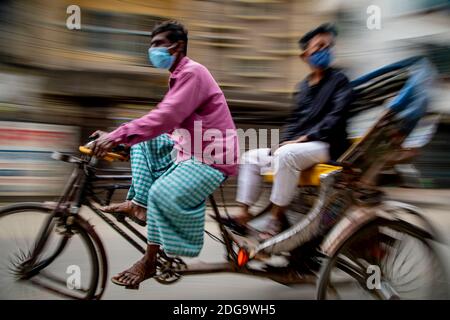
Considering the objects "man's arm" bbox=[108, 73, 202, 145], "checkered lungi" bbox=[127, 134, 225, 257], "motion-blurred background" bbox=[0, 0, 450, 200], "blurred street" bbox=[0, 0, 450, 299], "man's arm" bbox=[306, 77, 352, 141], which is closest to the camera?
"man's arm" bbox=[108, 73, 202, 145]

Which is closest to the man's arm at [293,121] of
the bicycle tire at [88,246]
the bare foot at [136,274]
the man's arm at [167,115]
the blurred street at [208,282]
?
the blurred street at [208,282]

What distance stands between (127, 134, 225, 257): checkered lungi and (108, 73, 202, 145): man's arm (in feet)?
0.71

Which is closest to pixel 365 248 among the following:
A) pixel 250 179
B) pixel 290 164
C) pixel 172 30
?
pixel 290 164

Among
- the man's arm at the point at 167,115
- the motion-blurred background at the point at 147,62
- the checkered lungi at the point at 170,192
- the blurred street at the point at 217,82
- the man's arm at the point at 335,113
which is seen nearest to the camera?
the man's arm at the point at 167,115

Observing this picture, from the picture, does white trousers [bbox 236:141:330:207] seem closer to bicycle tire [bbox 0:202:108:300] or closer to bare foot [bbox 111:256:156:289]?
bare foot [bbox 111:256:156:289]

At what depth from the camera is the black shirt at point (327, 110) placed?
8.18ft

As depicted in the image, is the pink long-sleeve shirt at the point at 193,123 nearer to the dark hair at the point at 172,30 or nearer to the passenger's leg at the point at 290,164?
the dark hair at the point at 172,30

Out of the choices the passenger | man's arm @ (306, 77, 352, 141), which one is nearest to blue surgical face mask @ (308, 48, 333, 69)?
the passenger

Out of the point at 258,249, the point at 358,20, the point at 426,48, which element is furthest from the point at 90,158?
the point at 426,48

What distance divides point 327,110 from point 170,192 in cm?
91

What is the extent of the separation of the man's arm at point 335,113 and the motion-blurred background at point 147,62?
240 mm

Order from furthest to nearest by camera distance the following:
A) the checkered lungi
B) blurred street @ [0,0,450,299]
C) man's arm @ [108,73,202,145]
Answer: blurred street @ [0,0,450,299]
the checkered lungi
man's arm @ [108,73,202,145]

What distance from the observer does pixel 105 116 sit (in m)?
3.46

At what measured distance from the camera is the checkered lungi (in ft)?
7.64
